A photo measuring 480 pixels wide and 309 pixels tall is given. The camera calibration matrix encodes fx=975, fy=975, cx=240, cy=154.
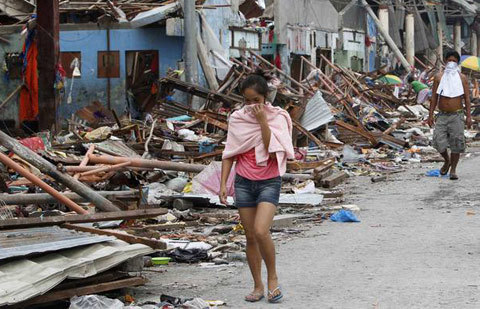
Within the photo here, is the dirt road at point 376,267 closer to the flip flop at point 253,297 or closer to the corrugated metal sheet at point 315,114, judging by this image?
the flip flop at point 253,297

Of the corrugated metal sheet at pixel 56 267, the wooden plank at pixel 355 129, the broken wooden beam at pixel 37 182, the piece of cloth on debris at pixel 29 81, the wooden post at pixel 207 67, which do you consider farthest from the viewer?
the wooden post at pixel 207 67

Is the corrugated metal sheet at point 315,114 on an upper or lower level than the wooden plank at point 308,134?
upper

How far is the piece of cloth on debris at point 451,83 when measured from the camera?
50.0 feet

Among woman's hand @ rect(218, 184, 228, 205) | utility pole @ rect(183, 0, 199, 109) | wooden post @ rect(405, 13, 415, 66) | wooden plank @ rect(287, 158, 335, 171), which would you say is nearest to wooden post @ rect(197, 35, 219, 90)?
utility pole @ rect(183, 0, 199, 109)

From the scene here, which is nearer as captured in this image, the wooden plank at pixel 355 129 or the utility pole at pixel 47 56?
the utility pole at pixel 47 56

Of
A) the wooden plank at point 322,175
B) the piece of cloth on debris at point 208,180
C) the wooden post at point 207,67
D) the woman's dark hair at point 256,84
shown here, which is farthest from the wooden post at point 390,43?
the woman's dark hair at point 256,84

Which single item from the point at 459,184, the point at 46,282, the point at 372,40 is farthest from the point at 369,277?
the point at 372,40

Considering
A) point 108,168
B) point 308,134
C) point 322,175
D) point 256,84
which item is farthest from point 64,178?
point 308,134

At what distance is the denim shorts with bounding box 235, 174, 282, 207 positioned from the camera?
7.12 meters

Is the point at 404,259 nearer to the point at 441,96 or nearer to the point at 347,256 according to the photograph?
the point at 347,256

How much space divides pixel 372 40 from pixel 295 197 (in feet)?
117

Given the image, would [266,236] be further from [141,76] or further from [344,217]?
[141,76]

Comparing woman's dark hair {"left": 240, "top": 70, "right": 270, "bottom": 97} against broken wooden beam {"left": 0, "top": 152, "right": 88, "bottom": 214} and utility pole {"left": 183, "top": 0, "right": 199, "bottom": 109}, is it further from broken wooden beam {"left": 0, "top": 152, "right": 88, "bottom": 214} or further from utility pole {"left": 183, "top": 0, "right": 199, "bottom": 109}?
utility pole {"left": 183, "top": 0, "right": 199, "bottom": 109}

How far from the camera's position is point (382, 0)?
5044cm
